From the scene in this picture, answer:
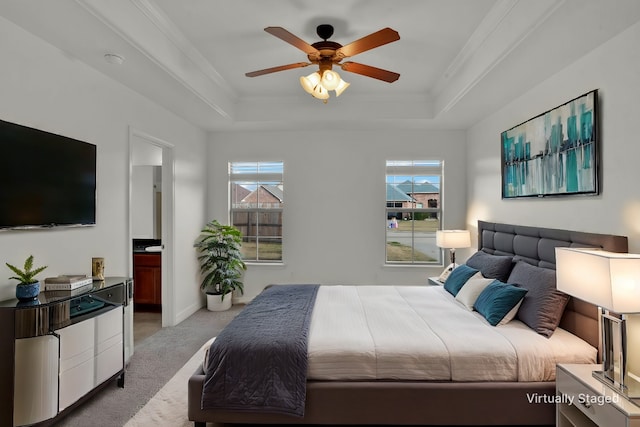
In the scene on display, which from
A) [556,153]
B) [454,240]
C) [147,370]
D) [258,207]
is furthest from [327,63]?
[258,207]

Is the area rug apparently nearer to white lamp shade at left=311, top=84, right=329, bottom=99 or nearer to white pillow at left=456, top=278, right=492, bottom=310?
white pillow at left=456, top=278, right=492, bottom=310

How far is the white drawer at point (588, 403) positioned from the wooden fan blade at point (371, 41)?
2.13 m

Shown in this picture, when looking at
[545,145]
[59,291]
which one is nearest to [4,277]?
[59,291]

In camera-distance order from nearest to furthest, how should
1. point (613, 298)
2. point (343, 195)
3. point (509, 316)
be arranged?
1. point (613, 298)
2. point (509, 316)
3. point (343, 195)

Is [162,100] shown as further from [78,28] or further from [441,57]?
[441,57]

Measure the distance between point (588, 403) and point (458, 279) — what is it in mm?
1637

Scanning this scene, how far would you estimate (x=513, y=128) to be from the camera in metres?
3.53

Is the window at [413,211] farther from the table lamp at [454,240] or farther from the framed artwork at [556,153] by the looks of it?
the framed artwork at [556,153]

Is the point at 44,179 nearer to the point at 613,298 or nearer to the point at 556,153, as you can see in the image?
the point at 613,298

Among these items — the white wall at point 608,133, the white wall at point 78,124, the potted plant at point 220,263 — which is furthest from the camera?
the potted plant at point 220,263

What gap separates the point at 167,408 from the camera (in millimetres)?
2488

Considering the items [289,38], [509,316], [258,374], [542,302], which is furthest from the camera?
[509,316]

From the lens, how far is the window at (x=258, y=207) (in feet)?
17.5

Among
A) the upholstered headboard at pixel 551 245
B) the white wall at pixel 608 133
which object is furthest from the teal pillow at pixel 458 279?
the white wall at pixel 608 133
